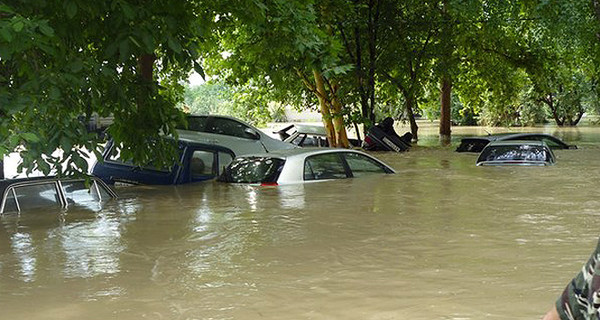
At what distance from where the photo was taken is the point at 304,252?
8.12 metres

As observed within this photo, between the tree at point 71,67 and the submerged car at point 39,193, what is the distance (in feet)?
4.28

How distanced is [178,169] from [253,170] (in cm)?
153

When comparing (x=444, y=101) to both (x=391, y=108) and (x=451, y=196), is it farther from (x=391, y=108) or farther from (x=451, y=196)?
(x=451, y=196)

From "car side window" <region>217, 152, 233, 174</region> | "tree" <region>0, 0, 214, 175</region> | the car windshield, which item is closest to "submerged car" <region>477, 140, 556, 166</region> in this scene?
the car windshield

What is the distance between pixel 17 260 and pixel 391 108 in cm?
3308

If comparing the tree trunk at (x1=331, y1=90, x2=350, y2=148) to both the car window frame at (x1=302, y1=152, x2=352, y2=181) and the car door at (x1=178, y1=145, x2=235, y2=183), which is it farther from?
the car window frame at (x1=302, y1=152, x2=352, y2=181)

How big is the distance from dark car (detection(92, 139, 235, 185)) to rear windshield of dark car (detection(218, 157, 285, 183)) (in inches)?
24.1

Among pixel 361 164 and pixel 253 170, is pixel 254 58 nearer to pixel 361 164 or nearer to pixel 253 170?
pixel 361 164

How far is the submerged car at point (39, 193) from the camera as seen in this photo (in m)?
10.1

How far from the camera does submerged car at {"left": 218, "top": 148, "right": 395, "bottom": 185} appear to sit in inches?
474

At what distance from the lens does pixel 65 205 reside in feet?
34.9

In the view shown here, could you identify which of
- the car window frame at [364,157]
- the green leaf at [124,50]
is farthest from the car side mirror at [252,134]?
the green leaf at [124,50]

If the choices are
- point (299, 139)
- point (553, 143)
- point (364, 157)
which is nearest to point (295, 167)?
point (364, 157)

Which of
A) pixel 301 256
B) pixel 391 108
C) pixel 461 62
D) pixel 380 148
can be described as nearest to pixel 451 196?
pixel 301 256
